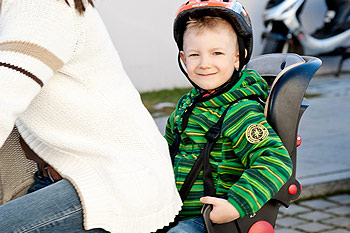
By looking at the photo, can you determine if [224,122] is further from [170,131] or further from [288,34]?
[288,34]

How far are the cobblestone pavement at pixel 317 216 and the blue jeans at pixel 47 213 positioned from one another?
2.69 m

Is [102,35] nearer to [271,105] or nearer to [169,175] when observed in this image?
[169,175]

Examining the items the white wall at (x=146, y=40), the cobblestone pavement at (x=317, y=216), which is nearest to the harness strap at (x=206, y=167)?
the cobblestone pavement at (x=317, y=216)

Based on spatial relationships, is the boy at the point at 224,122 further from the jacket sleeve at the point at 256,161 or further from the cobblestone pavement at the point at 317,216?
the cobblestone pavement at the point at 317,216

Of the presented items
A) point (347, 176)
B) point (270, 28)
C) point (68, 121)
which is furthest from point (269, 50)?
point (68, 121)

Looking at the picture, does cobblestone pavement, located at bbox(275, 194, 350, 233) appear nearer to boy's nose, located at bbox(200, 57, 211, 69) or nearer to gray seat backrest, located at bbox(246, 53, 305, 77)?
gray seat backrest, located at bbox(246, 53, 305, 77)

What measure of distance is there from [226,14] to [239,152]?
0.56 meters

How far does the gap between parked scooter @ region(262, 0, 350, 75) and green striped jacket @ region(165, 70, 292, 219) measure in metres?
7.40

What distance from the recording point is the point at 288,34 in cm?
995

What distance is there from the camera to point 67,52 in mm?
1846

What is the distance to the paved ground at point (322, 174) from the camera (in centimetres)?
449

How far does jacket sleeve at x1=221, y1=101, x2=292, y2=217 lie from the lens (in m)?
2.21

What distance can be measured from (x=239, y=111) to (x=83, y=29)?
775mm

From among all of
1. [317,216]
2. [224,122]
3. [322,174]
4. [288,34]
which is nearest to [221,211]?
[224,122]
